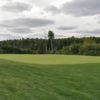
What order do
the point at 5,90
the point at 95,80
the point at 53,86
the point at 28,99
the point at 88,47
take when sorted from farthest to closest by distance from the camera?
the point at 88,47
the point at 95,80
the point at 53,86
the point at 5,90
the point at 28,99

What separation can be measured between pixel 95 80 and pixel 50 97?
7.82 meters

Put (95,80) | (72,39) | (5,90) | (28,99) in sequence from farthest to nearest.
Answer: (72,39), (95,80), (5,90), (28,99)

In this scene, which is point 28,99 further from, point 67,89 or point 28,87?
point 67,89

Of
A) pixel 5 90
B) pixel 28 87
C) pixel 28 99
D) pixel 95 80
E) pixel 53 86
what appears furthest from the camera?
pixel 95 80

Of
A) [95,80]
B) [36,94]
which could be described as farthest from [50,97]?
[95,80]

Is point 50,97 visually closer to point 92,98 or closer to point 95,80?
point 92,98

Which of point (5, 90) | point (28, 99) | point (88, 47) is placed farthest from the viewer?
point (88, 47)

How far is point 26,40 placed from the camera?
127500mm

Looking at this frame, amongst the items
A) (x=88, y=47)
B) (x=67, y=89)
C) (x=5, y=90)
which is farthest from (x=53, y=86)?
(x=88, y=47)

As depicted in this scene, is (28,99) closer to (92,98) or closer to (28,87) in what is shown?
(28,87)

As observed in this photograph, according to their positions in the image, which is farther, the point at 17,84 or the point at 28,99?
the point at 17,84

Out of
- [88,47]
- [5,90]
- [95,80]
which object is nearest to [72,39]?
[88,47]

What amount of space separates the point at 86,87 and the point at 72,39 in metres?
103

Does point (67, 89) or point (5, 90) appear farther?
point (67, 89)
